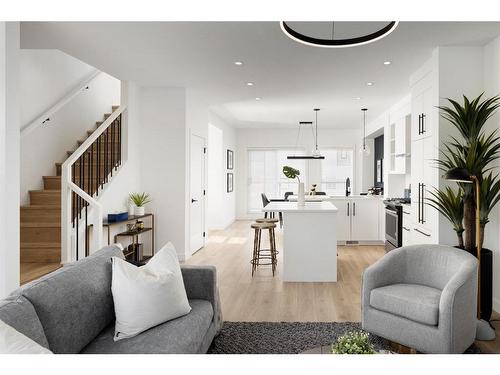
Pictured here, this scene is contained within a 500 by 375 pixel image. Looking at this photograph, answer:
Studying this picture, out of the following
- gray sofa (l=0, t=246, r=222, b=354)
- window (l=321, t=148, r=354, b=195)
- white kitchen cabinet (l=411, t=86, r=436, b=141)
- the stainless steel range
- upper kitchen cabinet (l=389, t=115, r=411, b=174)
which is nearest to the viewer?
gray sofa (l=0, t=246, r=222, b=354)

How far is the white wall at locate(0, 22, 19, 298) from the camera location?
115 inches

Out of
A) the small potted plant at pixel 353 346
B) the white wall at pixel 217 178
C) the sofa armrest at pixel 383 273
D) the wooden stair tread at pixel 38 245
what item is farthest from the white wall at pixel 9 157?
the white wall at pixel 217 178

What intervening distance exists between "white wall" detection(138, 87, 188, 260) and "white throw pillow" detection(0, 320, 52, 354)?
4.77 metres

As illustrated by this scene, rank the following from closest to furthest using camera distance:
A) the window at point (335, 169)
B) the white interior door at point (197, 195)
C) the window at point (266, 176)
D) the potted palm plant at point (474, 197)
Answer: the potted palm plant at point (474, 197)
the white interior door at point (197, 195)
the window at point (335, 169)
the window at point (266, 176)

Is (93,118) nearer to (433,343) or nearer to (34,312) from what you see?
(34,312)

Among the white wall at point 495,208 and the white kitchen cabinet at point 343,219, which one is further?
the white kitchen cabinet at point 343,219

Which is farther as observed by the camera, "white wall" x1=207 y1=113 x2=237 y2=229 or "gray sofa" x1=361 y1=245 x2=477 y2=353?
"white wall" x1=207 y1=113 x2=237 y2=229

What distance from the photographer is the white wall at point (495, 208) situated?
3602 millimetres

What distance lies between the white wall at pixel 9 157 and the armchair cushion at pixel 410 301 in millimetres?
2833

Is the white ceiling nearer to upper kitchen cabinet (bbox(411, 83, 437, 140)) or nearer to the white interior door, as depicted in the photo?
upper kitchen cabinet (bbox(411, 83, 437, 140))

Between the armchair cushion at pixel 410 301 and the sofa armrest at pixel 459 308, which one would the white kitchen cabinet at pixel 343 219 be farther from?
the sofa armrest at pixel 459 308

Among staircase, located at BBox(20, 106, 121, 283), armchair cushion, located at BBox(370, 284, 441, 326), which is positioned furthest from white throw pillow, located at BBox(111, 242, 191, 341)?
staircase, located at BBox(20, 106, 121, 283)

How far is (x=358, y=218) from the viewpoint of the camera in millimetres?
7051

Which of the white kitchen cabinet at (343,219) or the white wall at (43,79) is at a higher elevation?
the white wall at (43,79)
